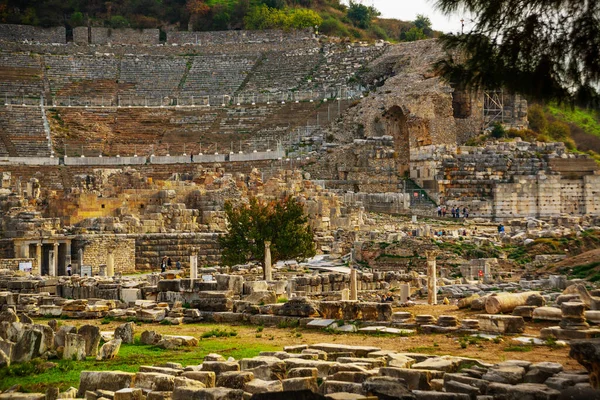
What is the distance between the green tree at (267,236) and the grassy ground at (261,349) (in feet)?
31.8

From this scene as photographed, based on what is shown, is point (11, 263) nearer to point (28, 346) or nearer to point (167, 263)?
point (167, 263)

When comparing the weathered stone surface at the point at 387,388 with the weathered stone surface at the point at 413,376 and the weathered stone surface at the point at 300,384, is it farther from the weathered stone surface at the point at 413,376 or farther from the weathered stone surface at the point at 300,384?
the weathered stone surface at the point at 300,384

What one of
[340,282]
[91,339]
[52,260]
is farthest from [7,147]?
[91,339]

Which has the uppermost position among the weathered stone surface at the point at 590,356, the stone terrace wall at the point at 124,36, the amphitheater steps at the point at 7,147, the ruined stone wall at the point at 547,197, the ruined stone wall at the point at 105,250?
the stone terrace wall at the point at 124,36

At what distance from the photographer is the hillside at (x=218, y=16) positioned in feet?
245

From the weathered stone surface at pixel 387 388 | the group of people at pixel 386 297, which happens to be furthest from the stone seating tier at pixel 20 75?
the weathered stone surface at pixel 387 388

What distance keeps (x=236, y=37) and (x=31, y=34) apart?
13.1m

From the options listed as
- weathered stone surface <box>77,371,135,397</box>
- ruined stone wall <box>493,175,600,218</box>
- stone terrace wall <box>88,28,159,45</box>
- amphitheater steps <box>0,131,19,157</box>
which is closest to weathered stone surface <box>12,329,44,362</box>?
weathered stone surface <box>77,371,135,397</box>

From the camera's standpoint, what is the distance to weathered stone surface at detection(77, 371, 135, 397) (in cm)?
1330

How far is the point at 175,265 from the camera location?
33.4 meters

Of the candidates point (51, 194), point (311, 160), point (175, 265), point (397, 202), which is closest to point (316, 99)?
point (311, 160)

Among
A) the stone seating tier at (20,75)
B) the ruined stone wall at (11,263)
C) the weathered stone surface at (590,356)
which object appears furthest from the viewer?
the stone seating tier at (20,75)

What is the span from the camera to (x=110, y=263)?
31.7m

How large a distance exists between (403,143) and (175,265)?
1930 cm
